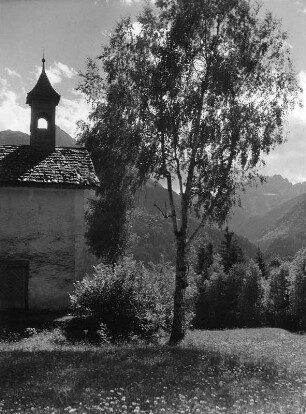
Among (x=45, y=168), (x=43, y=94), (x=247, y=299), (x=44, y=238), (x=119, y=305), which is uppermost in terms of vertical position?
(x=43, y=94)

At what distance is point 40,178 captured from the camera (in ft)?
79.9

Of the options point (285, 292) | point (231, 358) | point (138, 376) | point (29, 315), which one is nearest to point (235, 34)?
point (231, 358)

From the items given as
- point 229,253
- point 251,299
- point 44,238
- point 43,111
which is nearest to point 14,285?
point 44,238

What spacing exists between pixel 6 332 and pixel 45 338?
2416 millimetres

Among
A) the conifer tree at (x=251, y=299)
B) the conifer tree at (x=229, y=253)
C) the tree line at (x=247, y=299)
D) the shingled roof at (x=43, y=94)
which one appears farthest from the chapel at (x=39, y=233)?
the conifer tree at (x=229, y=253)

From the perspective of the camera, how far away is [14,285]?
24094 mm

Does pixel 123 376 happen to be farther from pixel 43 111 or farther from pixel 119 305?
pixel 43 111

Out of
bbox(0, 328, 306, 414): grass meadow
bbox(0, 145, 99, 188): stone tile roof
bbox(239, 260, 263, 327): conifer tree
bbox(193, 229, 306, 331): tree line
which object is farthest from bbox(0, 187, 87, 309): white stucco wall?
bbox(239, 260, 263, 327): conifer tree

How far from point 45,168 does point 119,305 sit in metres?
8.81

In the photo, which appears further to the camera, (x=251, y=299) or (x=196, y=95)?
(x=251, y=299)

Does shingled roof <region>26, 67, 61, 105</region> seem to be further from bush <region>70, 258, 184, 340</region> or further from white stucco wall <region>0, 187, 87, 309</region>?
bush <region>70, 258, 184, 340</region>

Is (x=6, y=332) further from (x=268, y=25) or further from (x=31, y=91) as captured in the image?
(x=268, y=25)

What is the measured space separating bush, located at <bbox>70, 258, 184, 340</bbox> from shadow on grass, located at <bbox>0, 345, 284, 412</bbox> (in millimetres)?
7848

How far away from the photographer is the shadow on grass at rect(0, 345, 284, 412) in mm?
8984
